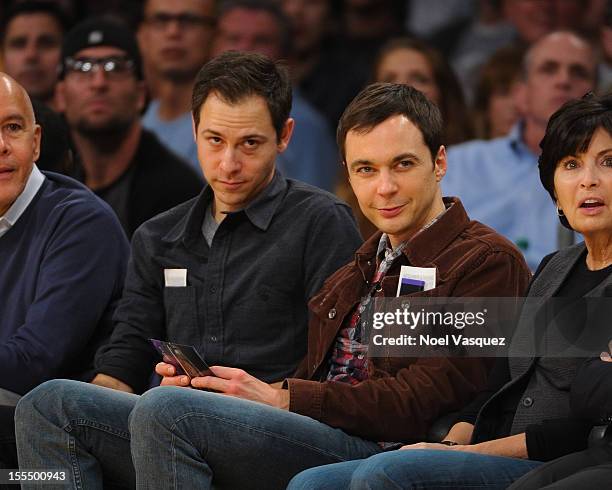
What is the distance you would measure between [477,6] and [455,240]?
4.42 m

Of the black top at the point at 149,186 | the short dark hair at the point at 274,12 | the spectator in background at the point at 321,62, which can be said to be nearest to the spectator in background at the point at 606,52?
the spectator in background at the point at 321,62

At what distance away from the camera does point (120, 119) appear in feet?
19.3

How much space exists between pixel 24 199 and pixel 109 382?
2.13 feet

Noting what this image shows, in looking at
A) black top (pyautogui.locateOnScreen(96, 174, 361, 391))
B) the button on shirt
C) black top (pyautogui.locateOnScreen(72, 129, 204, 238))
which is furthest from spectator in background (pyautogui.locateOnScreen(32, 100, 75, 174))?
the button on shirt

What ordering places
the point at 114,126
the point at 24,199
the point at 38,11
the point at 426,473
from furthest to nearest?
1. the point at 38,11
2. the point at 114,126
3. the point at 24,199
4. the point at 426,473

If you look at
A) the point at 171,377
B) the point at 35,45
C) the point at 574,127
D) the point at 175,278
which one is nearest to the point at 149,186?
the point at 175,278

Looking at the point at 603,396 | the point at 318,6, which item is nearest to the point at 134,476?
the point at 603,396

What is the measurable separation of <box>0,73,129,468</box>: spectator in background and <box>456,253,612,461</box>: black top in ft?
4.05

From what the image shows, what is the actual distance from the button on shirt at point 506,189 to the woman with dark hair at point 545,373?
6.60ft

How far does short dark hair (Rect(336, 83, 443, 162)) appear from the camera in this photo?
11.7 feet

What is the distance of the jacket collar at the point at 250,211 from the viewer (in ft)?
12.8

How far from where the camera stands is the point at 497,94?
6375mm

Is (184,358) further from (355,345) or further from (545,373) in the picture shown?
(545,373)

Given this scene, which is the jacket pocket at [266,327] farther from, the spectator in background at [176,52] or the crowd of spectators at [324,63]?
the spectator in background at [176,52]
